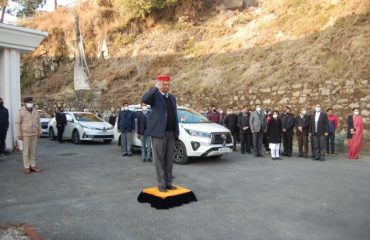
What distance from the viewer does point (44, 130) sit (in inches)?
794

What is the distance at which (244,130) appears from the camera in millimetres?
13508

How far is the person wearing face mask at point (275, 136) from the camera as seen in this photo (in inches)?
483

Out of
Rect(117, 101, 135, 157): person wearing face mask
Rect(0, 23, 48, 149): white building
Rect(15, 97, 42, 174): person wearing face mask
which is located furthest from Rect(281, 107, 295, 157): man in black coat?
Rect(0, 23, 48, 149): white building

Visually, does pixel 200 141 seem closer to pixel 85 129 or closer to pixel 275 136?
pixel 275 136

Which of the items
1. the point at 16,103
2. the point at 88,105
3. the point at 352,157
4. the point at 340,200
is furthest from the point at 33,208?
the point at 88,105

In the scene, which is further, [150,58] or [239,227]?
[150,58]

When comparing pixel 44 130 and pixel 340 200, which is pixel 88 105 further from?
pixel 340 200

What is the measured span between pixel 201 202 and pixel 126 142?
6670 millimetres

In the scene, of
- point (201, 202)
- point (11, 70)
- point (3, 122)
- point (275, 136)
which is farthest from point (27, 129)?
point (275, 136)

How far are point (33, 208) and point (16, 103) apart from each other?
7.72m

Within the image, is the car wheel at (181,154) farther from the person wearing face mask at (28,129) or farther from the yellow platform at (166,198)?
the yellow platform at (166,198)

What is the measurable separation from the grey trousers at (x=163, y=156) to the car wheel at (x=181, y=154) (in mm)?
4152

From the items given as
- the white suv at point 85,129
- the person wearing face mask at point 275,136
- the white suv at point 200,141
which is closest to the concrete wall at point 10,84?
the white suv at point 85,129

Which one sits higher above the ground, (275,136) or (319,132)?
(319,132)
